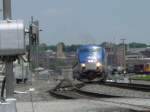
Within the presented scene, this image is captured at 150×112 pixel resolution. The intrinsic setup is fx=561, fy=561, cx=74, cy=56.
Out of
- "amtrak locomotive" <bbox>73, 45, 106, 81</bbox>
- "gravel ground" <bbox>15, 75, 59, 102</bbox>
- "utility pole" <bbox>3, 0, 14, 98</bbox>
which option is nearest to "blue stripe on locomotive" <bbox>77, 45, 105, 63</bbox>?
"amtrak locomotive" <bbox>73, 45, 106, 81</bbox>

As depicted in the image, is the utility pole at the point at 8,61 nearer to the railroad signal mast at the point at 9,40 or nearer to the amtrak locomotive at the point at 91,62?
the railroad signal mast at the point at 9,40

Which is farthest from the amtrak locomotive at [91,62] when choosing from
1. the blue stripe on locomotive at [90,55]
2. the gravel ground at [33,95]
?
the gravel ground at [33,95]

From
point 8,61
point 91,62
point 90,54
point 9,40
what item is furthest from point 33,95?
point 91,62

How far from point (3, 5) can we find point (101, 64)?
49.9 meters

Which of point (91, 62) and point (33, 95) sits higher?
point (91, 62)

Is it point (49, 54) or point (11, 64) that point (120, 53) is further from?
point (11, 64)

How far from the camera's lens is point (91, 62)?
5750cm

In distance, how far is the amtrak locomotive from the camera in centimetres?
5678

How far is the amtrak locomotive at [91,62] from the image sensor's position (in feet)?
186

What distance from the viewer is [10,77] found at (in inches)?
305

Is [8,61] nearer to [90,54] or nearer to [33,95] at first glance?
[33,95]

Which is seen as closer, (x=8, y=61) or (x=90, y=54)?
(x=8, y=61)

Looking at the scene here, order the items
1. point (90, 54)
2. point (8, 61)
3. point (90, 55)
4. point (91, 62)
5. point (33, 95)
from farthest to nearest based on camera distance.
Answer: point (91, 62) < point (90, 54) < point (90, 55) < point (33, 95) < point (8, 61)

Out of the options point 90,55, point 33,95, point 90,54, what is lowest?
point 33,95
